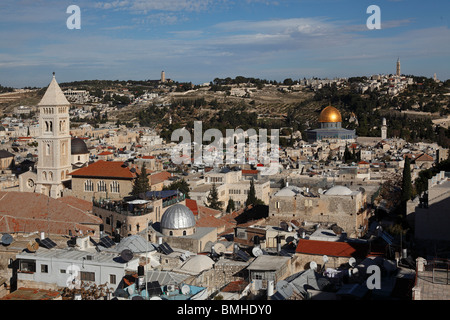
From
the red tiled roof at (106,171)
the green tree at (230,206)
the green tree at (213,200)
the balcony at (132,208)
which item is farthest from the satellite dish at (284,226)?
the green tree at (230,206)

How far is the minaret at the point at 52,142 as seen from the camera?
27.3m

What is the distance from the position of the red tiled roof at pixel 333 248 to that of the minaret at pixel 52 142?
15908 mm

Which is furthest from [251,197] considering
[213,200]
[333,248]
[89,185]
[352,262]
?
[352,262]

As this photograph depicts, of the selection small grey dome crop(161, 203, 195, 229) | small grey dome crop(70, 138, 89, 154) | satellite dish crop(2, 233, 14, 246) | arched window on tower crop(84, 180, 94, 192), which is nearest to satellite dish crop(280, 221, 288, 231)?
small grey dome crop(161, 203, 195, 229)

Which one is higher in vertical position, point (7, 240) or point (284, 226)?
point (7, 240)

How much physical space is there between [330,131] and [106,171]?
111 feet

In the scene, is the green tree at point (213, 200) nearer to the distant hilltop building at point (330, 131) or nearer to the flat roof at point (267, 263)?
the flat roof at point (267, 263)

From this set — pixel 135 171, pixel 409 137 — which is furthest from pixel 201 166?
pixel 409 137

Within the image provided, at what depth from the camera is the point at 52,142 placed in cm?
2736

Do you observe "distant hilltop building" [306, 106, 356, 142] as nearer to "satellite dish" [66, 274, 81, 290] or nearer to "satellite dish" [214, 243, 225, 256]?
"satellite dish" [214, 243, 225, 256]

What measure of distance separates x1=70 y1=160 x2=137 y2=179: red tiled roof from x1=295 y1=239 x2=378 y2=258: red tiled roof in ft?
43.9

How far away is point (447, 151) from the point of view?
4191 cm

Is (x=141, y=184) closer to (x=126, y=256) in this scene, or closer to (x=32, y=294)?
(x=126, y=256)
